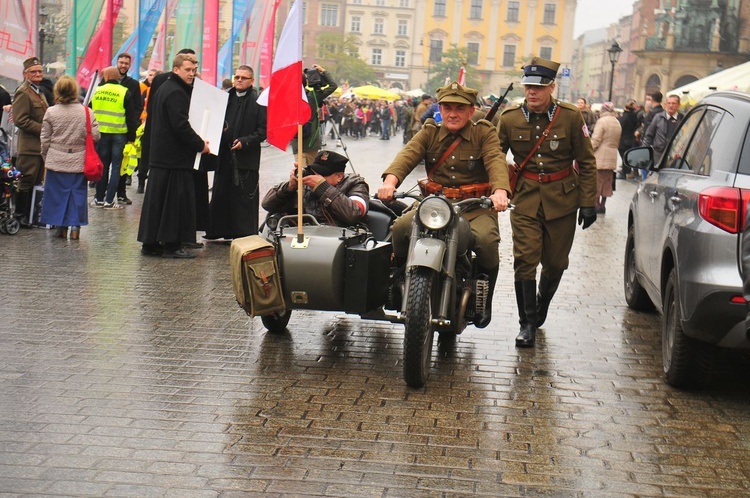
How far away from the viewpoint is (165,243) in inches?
453

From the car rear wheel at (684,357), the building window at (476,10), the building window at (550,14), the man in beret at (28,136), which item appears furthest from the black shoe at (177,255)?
the building window at (550,14)

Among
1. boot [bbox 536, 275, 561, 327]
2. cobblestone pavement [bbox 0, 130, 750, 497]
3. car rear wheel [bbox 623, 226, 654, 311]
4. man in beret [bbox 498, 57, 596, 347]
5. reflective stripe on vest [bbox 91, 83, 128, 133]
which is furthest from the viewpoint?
reflective stripe on vest [bbox 91, 83, 128, 133]

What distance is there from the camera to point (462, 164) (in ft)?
→ 24.0

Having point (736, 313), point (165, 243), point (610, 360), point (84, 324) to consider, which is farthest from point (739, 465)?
point (165, 243)

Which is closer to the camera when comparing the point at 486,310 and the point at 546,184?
the point at 486,310

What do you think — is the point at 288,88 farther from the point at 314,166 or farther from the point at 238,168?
the point at 238,168

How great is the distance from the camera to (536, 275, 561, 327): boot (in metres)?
8.38

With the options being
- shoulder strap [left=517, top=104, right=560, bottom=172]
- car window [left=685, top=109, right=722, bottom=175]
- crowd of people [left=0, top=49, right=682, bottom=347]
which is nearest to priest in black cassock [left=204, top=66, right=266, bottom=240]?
crowd of people [left=0, top=49, right=682, bottom=347]

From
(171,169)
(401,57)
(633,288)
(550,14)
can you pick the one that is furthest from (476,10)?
(633,288)

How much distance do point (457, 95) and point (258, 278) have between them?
1645 mm

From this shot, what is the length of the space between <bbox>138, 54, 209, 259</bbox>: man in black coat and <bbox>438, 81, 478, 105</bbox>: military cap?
470cm

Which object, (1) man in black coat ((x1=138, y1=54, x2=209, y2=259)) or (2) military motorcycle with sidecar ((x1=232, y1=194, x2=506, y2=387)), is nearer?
(2) military motorcycle with sidecar ((x1=232, y1=194, x2=506, y2=387))

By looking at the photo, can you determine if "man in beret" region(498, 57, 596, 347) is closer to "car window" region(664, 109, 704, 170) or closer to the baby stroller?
"car window" region(664, 109, 704, 170)

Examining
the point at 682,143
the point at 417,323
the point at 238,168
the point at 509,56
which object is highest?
the point at 509,56
